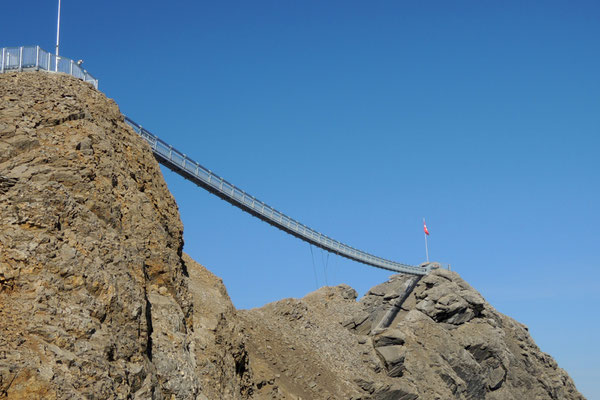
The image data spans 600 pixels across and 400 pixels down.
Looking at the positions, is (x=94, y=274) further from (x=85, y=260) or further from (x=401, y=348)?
(x=401, y=348)

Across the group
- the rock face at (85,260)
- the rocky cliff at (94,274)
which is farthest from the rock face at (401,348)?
the rock face at (85,260)

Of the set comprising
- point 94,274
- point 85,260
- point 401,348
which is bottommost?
point 94,274

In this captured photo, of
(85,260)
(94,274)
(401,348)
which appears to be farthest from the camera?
(401,348)

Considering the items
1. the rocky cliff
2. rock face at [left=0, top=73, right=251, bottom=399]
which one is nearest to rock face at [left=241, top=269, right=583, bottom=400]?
the rocky cliff

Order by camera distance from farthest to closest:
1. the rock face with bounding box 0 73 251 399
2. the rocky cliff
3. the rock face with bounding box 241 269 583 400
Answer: the rock face with bounding box 241 269 583 400 → the rocky cliff → the rock face with bounding box 0 73 251 399

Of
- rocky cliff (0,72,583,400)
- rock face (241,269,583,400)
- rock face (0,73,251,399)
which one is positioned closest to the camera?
rock face (0,73,251,399)

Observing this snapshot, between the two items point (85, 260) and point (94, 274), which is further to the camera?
point (85, 260)

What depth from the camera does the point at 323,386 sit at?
50.3m

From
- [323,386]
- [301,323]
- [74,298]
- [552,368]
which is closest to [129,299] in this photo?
[74,298]

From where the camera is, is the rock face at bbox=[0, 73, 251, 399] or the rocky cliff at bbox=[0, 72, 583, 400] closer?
the rock face at bbox=[0, 73, 251, 399]

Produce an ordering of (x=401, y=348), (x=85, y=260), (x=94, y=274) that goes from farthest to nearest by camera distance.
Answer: (x=401, y=348), (x=85, y=260), (x=94, y=274)

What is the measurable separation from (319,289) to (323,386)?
70.5ft

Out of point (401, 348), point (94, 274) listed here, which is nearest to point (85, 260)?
point (94, 274)

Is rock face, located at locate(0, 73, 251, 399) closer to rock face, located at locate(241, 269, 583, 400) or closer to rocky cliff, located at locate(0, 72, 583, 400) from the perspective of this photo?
rocky cliff, located at locate(0, 72, 583, 400)
